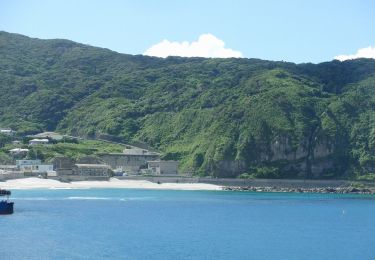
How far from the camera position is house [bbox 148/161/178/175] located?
147 m

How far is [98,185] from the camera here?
5118 inches

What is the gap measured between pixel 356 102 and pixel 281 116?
22.2 meters

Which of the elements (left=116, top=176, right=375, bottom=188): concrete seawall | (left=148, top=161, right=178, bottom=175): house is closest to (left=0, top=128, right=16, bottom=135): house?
(left=148, top=161, right=178, bottom=175): house

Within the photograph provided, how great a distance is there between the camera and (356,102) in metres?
175

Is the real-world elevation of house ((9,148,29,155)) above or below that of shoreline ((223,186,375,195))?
above

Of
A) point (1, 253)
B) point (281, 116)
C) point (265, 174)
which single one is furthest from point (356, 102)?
point (1, 253)

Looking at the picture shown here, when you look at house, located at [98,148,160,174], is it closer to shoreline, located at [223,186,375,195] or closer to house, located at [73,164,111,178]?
house, located at [73,164,111,178]

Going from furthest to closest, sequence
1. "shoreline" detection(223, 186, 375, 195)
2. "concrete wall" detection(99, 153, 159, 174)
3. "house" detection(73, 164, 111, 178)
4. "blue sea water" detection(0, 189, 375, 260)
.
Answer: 1. "concrete wall" detection(99, 153, 159, 174)
2. "shoreline" detection(223, 186, 375, 195)
3. "house" detection(73, 164, 111, 178)
4. "blue sea water" detection(0, 189, 375, 260)

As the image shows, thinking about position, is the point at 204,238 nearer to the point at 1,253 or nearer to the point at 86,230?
the point at 86,230

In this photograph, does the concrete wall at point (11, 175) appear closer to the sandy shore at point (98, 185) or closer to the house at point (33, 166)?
the sandy shore at point (98, 185)

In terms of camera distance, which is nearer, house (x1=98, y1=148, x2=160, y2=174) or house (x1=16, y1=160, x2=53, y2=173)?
house (x1=16, y1=160, x2=53, y2=173)

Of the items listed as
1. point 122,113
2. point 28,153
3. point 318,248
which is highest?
point 122,113

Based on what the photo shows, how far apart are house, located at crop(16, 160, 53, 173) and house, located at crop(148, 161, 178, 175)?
22.7 metres

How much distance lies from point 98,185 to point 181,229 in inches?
2516
